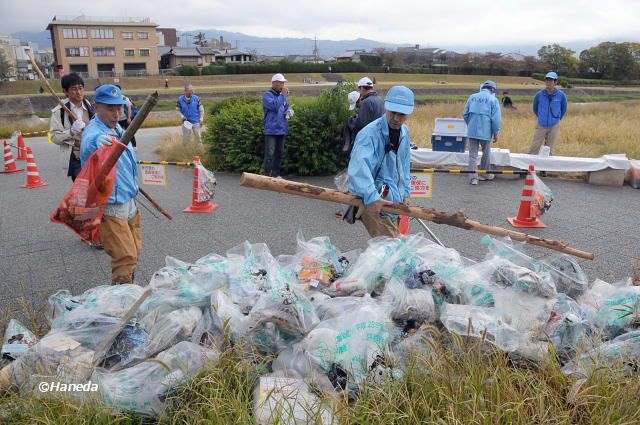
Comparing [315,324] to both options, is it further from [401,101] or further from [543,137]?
[543,137]

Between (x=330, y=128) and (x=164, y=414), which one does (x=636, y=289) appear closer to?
(x=164, y=414)

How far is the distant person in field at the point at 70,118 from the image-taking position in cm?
544

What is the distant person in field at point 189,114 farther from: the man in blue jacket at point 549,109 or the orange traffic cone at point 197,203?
the man in blue jacket at point 549,109

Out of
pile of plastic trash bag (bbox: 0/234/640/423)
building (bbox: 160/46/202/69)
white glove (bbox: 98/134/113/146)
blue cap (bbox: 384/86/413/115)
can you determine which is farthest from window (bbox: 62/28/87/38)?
blue cap (bbox: 384/86/413/115)

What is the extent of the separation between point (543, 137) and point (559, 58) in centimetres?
5306

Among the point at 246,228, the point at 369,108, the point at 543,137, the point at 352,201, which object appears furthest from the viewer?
the point at 543,137

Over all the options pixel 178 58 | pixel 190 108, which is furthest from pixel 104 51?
pixel 190 108

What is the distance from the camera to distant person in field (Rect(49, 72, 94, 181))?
5438 millimetres

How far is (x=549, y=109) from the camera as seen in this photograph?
945 centimetres

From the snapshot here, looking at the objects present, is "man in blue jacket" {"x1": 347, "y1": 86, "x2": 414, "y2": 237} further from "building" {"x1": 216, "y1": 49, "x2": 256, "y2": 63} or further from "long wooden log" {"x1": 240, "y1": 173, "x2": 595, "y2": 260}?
"building" {"x1": 216, "y1": 49, "x2": 256, "y2": 63}

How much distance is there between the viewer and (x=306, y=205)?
7.31 meters

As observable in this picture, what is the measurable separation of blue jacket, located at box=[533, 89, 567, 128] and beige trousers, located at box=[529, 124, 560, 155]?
5.8 inches

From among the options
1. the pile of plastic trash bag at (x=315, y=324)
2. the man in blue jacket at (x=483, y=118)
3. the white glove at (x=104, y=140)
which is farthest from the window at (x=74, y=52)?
the pile of plastic trash bag at (x=315, y=324)

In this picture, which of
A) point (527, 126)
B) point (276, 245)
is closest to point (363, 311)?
point (276, 245)
